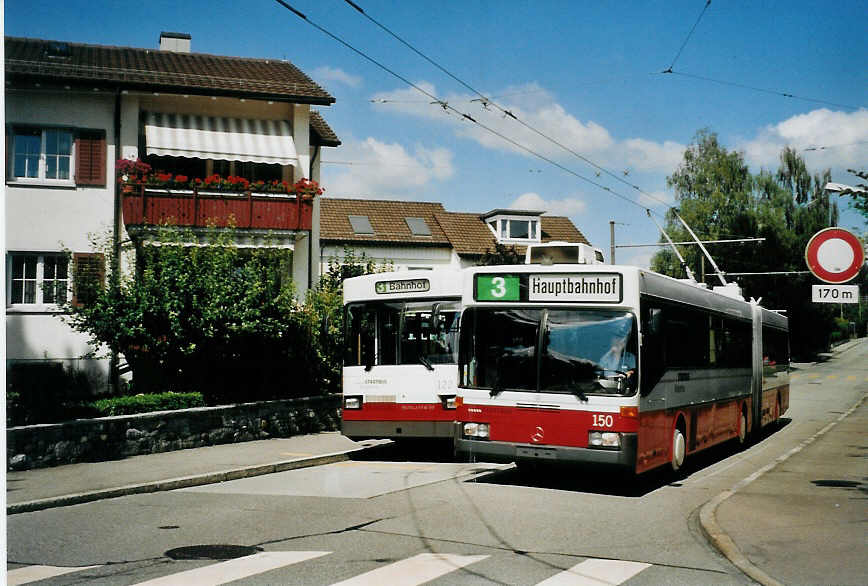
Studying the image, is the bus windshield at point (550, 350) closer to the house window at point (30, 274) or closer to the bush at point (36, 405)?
the bush at point (36, 405)

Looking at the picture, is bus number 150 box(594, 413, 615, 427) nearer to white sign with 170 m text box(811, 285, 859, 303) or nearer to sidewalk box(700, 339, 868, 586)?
sidewalk box(700, 339, 868, 586)

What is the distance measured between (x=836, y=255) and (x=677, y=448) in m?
3.68

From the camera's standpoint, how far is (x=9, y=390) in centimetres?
1395

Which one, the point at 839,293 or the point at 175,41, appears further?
the point at 175,41

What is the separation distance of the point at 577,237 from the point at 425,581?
55.5 m

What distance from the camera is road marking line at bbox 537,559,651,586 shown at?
6809 mm

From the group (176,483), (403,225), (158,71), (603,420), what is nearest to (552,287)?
(603,420)

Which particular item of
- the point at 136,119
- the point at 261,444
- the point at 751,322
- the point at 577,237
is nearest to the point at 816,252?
the point at 751,322

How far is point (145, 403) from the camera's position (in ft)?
51.3

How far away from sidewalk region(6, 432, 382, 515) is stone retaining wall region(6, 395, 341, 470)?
0.21 metres

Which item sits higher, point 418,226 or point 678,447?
point 418,226

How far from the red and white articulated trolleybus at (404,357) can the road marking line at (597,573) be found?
718 centimetres

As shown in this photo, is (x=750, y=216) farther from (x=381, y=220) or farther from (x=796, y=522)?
(x=796, y=522)

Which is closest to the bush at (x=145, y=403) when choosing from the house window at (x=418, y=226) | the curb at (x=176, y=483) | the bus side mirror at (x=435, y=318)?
the curb at (x=176, y=483)
